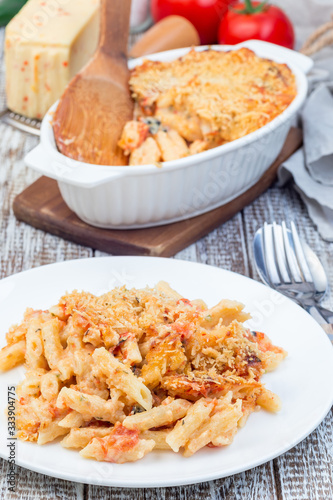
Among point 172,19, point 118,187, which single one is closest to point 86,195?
point 118,187

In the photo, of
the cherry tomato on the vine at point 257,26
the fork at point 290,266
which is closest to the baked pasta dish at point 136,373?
the fork at point 290,266

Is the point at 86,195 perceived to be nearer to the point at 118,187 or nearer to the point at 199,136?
the point at 118,187

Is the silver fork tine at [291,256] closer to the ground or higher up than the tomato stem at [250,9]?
closer to the ground

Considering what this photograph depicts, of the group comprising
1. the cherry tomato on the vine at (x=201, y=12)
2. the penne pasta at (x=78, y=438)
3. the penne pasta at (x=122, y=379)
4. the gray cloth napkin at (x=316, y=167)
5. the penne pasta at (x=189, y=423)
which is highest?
the penne pasta at (x=122, y=379)

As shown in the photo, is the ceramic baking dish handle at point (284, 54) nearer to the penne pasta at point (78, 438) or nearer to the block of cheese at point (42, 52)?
the block of cheese at point (42, 52)

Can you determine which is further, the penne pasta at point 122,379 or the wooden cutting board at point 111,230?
the wooden cutting board at point 111,230
